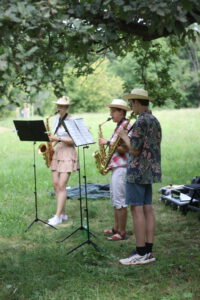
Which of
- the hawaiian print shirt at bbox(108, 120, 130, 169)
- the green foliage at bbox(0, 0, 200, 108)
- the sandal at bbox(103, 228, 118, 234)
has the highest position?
the green foliage at bbox(0, 0, 200, 108)

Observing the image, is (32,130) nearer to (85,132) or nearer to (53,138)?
(53,138)

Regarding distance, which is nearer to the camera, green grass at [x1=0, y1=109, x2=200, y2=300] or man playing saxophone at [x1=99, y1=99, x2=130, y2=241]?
green grass at [x1=0, y1=109, x2=200, y2=300]

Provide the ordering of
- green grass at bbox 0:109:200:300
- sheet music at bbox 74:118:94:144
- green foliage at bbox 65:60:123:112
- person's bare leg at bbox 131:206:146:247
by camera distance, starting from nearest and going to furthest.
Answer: green grass at bbox 0:109:200:300, person's bare leg at bbox 131:206:146:247, sheet music at bbox 74:118:94:144, green foliage at bbox 65:60:123:112

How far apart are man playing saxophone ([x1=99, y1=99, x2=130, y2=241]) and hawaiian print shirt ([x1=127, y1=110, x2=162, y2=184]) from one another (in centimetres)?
90

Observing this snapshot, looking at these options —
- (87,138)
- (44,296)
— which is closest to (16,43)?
(44,296)

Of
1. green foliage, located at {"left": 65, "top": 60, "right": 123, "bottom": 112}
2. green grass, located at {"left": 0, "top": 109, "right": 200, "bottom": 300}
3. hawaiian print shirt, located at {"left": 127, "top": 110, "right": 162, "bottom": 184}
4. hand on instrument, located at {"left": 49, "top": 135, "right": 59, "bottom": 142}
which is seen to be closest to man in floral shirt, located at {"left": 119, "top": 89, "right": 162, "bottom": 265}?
hawaiian print shirt, located at {"left": 127, "top": 110, "right": 162, "bottom": 184}

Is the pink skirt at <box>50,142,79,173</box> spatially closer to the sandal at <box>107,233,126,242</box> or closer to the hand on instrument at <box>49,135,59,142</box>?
the hand on instrument at <box>49,135,59,142</box>

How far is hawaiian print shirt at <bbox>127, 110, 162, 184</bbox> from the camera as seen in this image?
5688 millimetres

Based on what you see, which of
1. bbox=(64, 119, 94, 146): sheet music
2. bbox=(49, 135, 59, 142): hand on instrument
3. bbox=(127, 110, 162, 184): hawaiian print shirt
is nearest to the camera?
bbox=(127, 110, 162, 184): hawaiian print shirt

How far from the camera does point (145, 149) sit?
5.74 meters

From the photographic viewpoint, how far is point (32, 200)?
9.77 m

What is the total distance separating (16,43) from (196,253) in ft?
12.4

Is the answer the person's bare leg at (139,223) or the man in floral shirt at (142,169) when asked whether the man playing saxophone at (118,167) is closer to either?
the man in floral shirt at (142,169)

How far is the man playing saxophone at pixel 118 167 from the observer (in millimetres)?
6702
